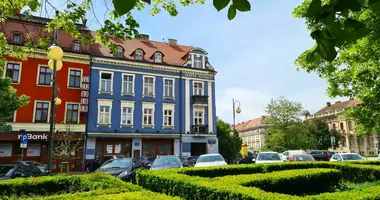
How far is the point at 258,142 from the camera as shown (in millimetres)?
115062

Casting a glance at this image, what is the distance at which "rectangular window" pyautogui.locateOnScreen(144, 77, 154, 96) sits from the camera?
32.9 meters

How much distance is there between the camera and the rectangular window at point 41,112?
27.1m

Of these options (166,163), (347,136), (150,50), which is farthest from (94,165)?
(347,136)

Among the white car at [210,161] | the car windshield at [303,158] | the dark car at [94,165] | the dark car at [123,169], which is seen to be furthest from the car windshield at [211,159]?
the dark car at [94,165]

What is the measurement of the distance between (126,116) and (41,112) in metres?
8.35

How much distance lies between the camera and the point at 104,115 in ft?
99.5

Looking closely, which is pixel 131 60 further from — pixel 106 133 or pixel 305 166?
pixel 305 166

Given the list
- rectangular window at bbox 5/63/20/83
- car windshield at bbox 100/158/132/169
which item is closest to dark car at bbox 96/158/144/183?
car windshield at bbox 100/158/132/169

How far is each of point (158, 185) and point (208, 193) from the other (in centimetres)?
321

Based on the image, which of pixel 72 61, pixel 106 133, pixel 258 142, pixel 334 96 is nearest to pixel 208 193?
pixel 334 96

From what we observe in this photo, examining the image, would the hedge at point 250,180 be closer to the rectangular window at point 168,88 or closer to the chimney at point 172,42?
the rectangular window at point 168,88

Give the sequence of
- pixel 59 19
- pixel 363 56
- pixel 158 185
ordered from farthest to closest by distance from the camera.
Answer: pixel 363 56
pixel 158 185
pixel 59 19

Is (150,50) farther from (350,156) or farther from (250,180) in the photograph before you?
(250,180)

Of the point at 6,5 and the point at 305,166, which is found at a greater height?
the point at 6,5
